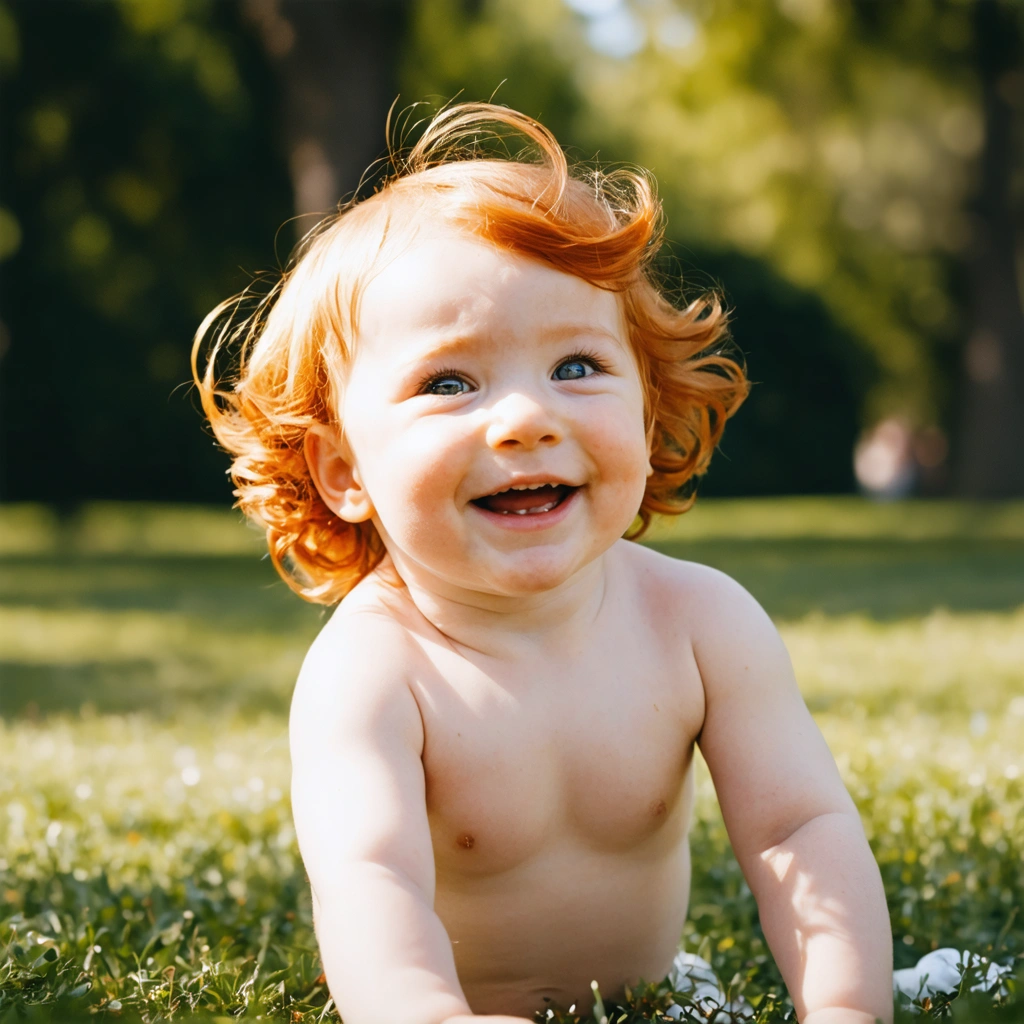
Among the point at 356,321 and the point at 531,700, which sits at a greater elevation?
the point at 356,321

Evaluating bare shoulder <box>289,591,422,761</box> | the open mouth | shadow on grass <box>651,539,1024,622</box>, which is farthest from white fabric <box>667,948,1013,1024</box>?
shadow on grass <box>651,539,1024,622</box>

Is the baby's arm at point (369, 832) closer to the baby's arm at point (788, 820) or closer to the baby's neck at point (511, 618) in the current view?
the baby's neck at point (511, 618)

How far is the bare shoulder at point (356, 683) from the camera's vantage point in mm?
2000

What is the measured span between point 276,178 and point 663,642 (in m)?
18.5

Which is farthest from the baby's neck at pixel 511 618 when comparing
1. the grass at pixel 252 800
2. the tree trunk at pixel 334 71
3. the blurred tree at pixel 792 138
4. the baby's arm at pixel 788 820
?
the blurred tree at pixel 792 138

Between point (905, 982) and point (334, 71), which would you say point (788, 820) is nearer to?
point (905, 982)

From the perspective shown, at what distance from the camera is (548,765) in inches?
81.8

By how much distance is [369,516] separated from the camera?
2.31 metres

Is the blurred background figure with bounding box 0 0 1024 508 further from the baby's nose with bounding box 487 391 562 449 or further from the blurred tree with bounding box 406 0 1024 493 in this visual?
the baby's nose with bounding box 487 391 562 449

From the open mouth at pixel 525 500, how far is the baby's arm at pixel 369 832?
26 centimetres

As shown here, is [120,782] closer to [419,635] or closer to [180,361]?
[419,635]

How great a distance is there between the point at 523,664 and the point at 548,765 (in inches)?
6.4

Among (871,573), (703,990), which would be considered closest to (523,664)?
(703,990)

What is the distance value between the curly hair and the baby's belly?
686 millimetres
